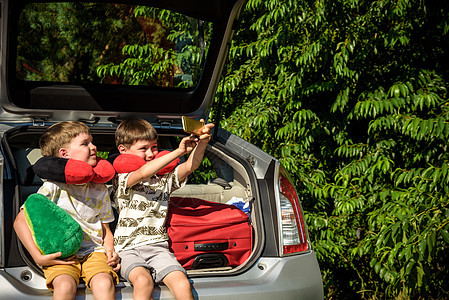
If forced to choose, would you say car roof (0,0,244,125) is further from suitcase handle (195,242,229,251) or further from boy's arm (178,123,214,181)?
suitcase handle (195,242,229,251)

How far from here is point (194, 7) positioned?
3.43 meters

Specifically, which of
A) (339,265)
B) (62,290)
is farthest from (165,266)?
(339,265)

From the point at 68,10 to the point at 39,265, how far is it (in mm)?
1836

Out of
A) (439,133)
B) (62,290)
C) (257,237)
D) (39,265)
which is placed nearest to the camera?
(62,290)

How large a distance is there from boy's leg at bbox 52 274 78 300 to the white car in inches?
1.8

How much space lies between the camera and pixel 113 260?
2547mm

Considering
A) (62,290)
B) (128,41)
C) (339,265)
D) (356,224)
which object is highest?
(128,41)

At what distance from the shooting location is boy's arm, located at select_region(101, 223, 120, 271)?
8.38 feet

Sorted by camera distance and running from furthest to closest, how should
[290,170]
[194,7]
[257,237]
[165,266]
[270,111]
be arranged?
[270,111] → [290,170] → [194,7] → [257,237] → [165,266]

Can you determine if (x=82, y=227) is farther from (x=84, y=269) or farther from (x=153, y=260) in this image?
(x=153, y=260)

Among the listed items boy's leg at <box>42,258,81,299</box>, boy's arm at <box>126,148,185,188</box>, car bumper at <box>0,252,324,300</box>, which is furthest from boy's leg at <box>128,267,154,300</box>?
boy's arm at <box>126,148,185,188</box>

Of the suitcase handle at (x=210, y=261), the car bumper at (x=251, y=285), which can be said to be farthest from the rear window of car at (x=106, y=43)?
the car bumper at (x=251, y=285)

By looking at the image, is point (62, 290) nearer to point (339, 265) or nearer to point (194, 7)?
point (194, 7)

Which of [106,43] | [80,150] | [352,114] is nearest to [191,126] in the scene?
[80,150]
